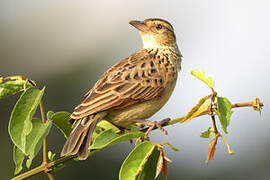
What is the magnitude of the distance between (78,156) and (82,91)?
767 centimetres

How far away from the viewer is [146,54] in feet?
19.7

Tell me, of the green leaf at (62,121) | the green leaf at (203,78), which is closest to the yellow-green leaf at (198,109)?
the green leaf at (203,78)

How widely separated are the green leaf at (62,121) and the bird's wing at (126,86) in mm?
165

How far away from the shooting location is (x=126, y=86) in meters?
5.19

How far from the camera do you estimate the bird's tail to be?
3.98 meters

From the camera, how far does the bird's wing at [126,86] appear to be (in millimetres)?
4824

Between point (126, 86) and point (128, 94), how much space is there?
0.39ft

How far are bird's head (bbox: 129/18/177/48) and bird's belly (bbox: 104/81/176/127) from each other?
4.12ft

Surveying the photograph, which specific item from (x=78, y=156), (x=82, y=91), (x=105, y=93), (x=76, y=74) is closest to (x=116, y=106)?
(x=105, y=93)

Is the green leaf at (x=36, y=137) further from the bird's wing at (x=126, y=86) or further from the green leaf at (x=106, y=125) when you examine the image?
the green leaf at (x=106, y=125)

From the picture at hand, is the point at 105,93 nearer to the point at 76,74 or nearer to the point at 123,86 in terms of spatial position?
the point at 123,86

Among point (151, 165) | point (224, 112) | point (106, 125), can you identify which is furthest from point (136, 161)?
point (106, 125)

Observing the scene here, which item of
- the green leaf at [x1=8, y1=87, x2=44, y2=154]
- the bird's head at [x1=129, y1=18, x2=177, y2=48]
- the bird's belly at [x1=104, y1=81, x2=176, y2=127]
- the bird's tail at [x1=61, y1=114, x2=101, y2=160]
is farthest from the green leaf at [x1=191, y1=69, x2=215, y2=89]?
the bird's head at [x1=129, y1=18, x2=177, y2=48]

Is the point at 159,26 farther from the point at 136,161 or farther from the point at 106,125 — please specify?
the point at 136,161
